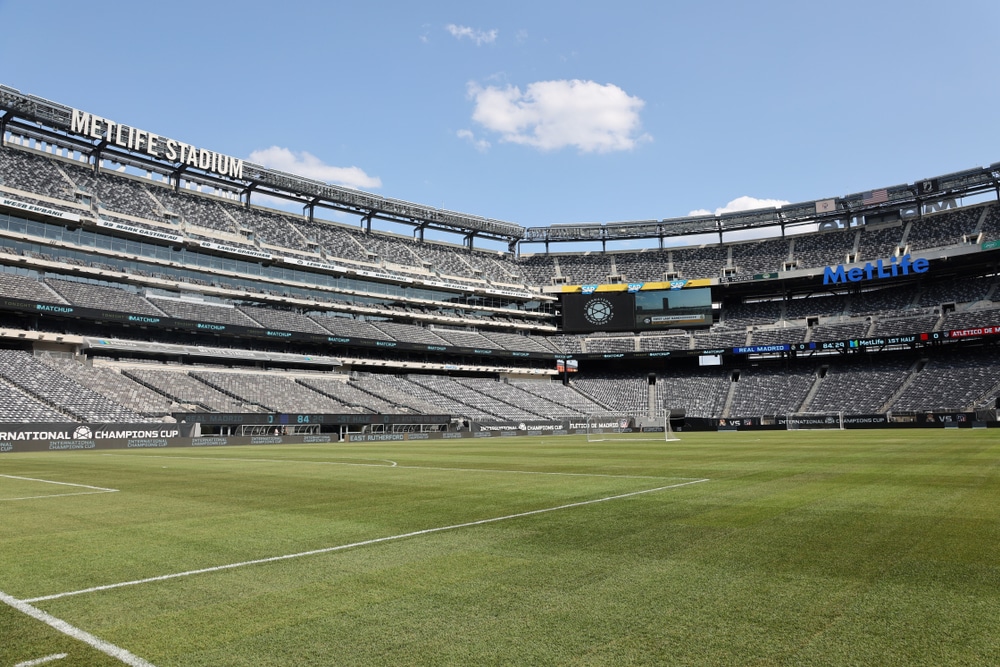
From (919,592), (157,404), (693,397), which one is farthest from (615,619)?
(693,397)

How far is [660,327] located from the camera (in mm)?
83812

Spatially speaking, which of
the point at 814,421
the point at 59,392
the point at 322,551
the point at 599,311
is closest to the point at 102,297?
the point at 59,392

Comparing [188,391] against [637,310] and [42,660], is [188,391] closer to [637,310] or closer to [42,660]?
[42,660]

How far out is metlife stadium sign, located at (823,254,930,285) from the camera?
7100 centimetres

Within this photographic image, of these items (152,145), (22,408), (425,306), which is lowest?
(22,408)

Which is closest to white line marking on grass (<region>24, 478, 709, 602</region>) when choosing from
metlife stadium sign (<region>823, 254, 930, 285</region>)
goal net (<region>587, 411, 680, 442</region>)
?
goal net (<region>587, 411, 680, 442</region>)

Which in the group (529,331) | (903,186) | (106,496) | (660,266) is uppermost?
(903,186)

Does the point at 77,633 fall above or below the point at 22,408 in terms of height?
below

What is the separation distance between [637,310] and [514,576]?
79.8m

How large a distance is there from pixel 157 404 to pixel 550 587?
4966 centimetres

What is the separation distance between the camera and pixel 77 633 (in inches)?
200

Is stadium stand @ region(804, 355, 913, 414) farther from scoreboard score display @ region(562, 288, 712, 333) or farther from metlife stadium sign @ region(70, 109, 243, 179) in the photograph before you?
metlife stadium sign @ region(70, 109, 243, 179)

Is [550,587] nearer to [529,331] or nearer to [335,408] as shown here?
[335,408]

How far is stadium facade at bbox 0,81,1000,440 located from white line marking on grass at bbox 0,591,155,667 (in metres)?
38.4
